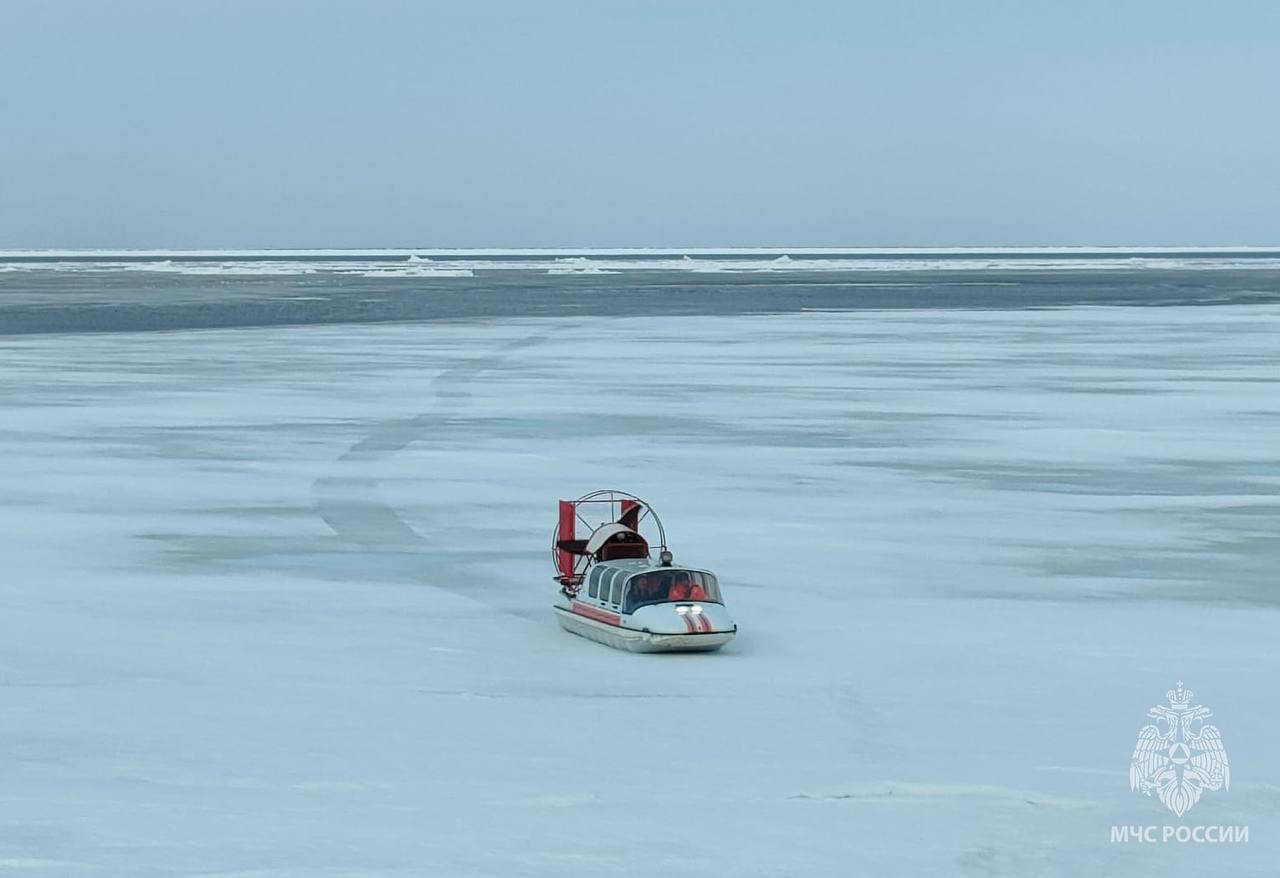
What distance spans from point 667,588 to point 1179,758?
142 inches

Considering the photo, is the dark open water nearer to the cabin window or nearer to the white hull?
the cabin window

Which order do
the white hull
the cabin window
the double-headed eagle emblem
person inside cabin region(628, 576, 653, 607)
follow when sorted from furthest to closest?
the cabin window < person inside cabin region(628, 576, 653, 607) < the white hull < the double-headed eagle emblem

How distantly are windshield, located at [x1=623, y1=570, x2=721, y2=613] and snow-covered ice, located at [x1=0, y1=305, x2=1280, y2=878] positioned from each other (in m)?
0.36

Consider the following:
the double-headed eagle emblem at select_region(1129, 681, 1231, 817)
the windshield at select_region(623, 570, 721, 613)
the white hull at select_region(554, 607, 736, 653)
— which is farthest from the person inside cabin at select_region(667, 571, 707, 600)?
the double-headed eagle emblem at select_region(1129, 681, 1231, 817)

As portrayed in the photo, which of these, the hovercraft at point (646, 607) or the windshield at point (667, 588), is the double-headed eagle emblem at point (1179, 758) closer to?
the hovercraft at point (646, 607)

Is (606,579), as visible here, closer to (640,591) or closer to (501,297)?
(640,591)

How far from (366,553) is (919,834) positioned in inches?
314

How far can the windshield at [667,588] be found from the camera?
1148cm

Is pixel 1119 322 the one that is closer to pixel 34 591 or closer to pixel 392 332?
pixel 392 332

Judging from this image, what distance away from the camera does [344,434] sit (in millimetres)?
23312

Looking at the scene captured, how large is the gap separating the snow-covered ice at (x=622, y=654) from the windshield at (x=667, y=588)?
0.36m

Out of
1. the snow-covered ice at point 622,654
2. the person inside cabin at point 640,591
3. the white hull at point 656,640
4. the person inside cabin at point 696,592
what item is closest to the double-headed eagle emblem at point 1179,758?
the snow-covered ice at point 622,654

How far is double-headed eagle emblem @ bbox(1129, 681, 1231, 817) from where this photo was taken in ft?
27.3

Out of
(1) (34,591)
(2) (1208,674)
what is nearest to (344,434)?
(1) (34,591)
